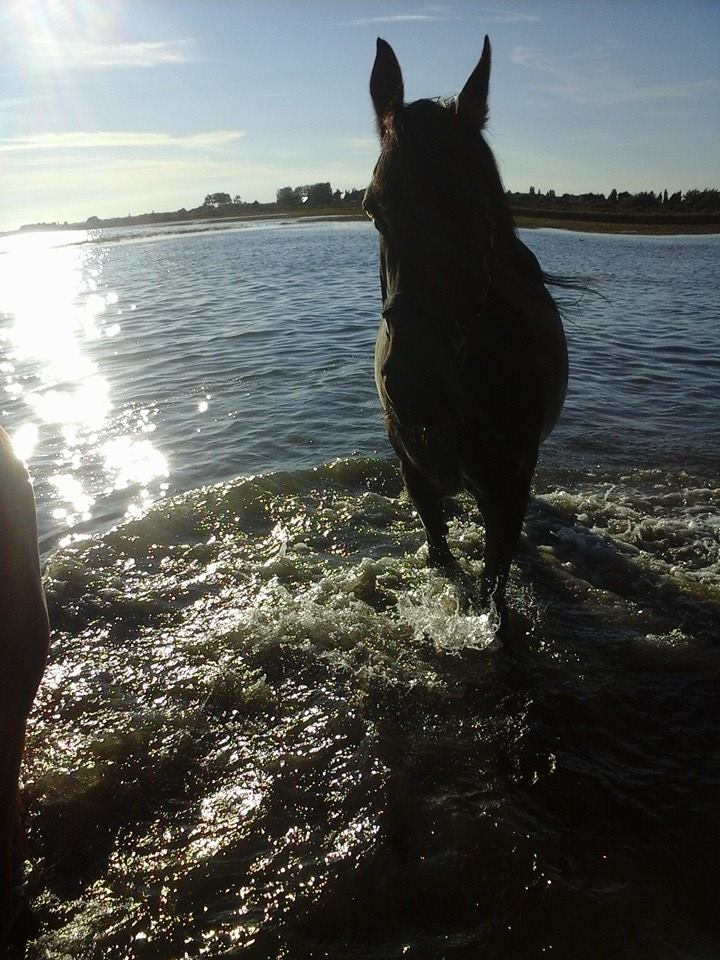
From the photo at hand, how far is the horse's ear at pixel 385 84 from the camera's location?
322 cm

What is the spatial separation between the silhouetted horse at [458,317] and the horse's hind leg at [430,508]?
0.05ft

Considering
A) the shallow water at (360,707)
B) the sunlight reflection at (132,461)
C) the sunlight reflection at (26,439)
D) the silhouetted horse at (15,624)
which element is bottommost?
the shallow water at (360,707)

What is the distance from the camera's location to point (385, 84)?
3.35 m

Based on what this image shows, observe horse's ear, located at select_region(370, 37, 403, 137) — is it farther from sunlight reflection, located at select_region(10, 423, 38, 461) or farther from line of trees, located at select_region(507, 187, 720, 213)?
line of trees, located at select_region(507, 187, 720, 213)

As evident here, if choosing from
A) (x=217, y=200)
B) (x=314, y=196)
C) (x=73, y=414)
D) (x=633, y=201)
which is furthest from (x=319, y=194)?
(x=73, y=414)

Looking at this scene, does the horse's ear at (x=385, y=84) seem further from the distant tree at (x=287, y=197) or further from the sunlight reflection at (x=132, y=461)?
the distant tree at (x=287, y=197)

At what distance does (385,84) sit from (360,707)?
339 centimetres

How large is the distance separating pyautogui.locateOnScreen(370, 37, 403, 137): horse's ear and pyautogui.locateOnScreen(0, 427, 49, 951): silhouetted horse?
2.49 m

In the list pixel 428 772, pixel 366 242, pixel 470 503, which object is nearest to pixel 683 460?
pixel 470 503

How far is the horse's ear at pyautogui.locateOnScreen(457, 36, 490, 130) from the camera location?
310 cm

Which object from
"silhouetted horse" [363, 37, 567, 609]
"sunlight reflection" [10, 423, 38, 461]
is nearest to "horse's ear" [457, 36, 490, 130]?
"silhouetted horse" [363, 37, 567, 609]

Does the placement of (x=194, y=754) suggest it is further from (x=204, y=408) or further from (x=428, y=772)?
(x=204, y=408)

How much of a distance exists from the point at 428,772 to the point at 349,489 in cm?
377

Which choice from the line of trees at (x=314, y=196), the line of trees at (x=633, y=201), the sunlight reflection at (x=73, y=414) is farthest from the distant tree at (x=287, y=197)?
the sunlight reflection at (x=73, y=414)
